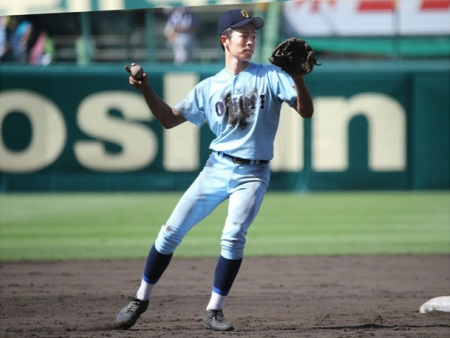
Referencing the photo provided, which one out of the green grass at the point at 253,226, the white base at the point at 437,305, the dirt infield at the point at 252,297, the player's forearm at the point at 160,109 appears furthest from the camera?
the green grass at the point at 253,226

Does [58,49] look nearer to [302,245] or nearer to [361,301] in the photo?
[302,245]

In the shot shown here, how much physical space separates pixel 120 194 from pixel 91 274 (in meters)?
8.71

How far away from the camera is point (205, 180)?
562 cm

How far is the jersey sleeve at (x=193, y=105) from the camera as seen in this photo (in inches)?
225

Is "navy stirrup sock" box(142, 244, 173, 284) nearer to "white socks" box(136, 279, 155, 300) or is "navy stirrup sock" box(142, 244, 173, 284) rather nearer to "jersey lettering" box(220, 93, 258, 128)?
"white socks" box(136, 279, 155, 300)

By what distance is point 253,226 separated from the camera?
39.2 feet

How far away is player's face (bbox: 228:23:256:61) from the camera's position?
217 inches

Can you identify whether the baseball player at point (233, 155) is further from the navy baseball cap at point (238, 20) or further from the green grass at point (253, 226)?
the green grass at point (253, 226)

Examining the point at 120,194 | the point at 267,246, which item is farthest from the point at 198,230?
the point at 120,194

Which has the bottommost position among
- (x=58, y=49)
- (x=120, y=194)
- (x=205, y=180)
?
(x=120, y=194)

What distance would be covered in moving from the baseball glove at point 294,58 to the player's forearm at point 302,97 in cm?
6

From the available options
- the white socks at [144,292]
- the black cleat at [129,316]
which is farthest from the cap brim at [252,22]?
the black cleat at [129,316]

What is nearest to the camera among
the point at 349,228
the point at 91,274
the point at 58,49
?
the point at 91,274

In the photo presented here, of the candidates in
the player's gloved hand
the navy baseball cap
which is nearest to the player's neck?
the navy baseball cap
